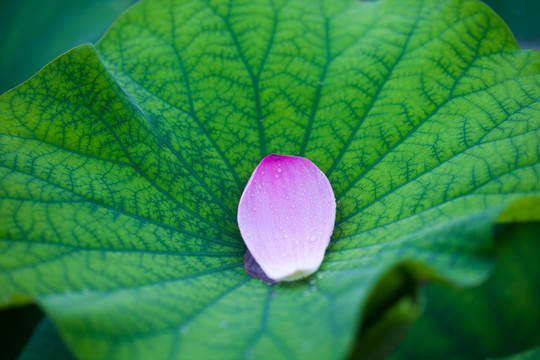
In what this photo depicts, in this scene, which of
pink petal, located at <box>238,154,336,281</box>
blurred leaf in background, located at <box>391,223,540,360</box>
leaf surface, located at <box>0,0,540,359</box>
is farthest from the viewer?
blurred leaf in background, located at <box>391,223,540,360</box>

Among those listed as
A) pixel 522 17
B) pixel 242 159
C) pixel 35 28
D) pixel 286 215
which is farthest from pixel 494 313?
pixel 35 28

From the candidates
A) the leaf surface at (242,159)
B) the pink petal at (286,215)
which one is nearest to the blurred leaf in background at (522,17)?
the leaf surface at (242,159)

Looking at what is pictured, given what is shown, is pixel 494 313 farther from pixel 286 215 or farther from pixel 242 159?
pixel 242 159

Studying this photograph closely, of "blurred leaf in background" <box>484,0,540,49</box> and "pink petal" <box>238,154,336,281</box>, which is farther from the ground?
"pink petal" <box>238,154,336,281</box>

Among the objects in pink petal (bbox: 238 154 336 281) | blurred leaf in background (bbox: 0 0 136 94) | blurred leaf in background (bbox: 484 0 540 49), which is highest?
blurred leaf in background (bbox: 0 0 136 94)

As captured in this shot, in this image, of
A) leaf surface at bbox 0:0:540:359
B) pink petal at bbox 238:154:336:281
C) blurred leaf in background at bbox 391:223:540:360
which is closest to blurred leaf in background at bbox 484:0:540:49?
leaf surface at bbox 0:0:540:359

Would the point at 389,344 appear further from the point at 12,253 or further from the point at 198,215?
the point at 12,253

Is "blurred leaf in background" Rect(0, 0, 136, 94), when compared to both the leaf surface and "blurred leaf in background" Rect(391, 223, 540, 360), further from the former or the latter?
"blurred leaf in background" Rect(391, 223, 540, 360)
